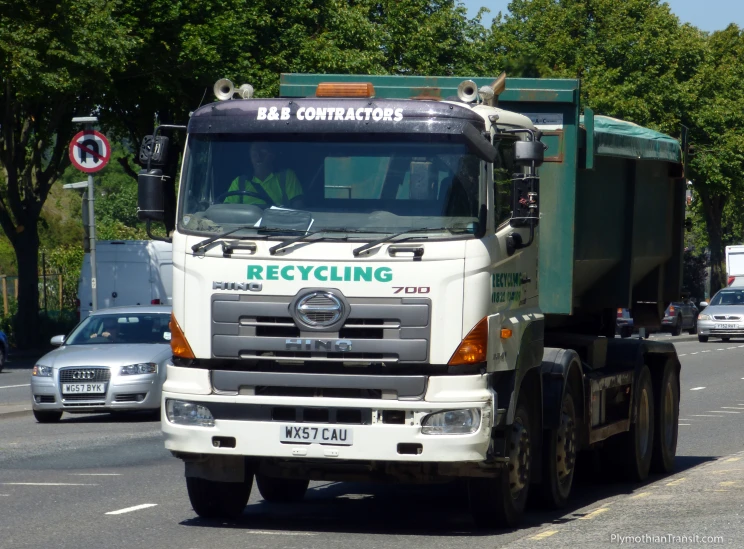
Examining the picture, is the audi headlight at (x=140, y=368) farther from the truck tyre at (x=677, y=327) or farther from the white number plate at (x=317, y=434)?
the truck tyre at (x=677, y=327)

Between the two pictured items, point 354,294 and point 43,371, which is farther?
point 43,371

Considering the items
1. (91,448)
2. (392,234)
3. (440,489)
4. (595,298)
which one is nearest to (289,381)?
(392,234)

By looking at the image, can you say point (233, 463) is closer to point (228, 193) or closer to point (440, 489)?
point (228, 193)

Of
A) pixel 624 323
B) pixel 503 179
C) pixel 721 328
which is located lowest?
pixel 721 328

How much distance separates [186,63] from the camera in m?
34.5

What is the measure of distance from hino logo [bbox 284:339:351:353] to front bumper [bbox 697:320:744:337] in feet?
119

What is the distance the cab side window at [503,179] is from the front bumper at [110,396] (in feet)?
29.2

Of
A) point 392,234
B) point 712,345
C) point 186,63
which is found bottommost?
point 712,345

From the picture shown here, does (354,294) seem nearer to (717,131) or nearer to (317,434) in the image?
(317,434)

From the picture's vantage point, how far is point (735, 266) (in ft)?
167

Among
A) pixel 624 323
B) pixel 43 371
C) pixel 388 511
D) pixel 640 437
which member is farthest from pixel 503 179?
pixel 43 371

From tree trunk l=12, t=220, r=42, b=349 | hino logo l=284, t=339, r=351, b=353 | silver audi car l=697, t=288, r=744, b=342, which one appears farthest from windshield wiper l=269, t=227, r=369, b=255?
silver audi car l=697, t=288, r=744, b=342

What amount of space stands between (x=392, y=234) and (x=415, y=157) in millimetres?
526

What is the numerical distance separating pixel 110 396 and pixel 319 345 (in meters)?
8.97
